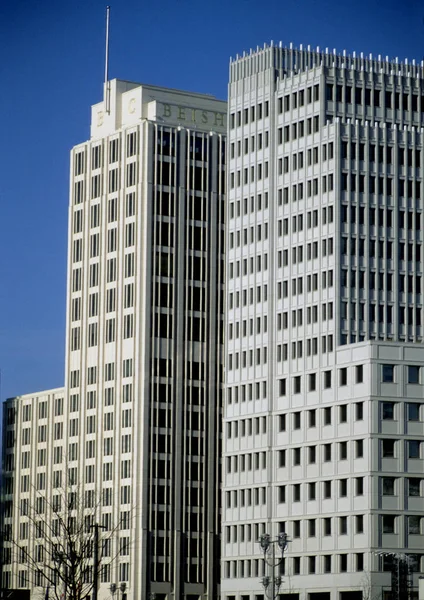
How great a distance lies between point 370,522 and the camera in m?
165

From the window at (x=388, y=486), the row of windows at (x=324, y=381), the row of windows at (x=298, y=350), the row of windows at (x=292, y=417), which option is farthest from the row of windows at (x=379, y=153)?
the window at (x=388, y=486)

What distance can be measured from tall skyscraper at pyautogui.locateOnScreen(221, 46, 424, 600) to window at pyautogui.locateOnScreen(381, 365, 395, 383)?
15 centimetres

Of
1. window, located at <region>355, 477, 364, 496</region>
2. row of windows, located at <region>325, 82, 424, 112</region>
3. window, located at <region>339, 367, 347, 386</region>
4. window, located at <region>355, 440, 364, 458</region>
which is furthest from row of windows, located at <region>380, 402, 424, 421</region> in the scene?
row of windows, located at <region>325, 82, 424, 112</region>

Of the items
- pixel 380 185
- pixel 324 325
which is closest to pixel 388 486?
pixel 324 325

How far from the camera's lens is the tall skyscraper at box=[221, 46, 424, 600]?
16800 cm

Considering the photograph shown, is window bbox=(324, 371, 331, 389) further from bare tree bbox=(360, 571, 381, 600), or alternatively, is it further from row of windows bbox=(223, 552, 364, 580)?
bare tree bbox=(360, 571, 381, 600)

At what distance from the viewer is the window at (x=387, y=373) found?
552 feet

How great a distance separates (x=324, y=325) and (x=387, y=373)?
33.1 ft

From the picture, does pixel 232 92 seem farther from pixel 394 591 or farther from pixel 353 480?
pixel 394 591

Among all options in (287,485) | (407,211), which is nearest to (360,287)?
(407,211)

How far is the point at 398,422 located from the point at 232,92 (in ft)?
164

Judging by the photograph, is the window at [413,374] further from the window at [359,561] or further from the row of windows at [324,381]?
the window at [359,561]

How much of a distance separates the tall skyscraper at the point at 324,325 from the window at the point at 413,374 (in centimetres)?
11

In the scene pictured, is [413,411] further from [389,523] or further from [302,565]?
[302,565]
